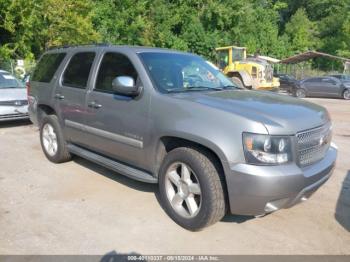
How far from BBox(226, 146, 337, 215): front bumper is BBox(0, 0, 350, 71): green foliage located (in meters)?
21.2

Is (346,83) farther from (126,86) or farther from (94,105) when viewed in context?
(126,86)

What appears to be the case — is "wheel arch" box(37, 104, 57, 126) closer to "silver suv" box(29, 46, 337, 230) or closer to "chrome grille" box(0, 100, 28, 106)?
"silver suv" box(29, 46, 337, 230)

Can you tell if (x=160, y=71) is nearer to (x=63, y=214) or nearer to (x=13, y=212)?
(x=63, y=214)

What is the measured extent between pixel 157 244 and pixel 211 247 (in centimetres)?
52

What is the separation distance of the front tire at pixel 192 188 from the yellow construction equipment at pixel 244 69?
53.8 ft

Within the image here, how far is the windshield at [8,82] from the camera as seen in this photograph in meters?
10.2

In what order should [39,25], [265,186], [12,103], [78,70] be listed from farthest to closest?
[39,25] → [12,103] → [78,70] → [265,186]

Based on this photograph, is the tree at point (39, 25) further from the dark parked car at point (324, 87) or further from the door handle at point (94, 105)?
the door handle at point (94, 105)

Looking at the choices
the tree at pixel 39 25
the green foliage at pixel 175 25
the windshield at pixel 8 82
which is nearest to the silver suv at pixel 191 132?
the windshield at pixel 8 82

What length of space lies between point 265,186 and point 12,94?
316 inches

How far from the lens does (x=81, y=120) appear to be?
17.6ft

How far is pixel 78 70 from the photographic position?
18.3 feet

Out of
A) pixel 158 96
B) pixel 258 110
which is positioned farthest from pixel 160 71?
pixel 258 110

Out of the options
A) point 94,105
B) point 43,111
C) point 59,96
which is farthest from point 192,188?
point 43,111
